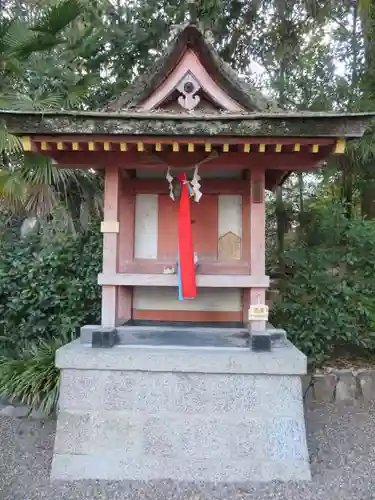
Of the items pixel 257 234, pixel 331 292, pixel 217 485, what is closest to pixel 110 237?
pixel 257 234

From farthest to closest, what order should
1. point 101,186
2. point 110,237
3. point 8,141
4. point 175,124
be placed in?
point 101,186 < point 8,141 < point 110,237 < point 175,124

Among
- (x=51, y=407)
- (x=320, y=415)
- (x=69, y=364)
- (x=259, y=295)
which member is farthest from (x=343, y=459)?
(x=51, y=407)

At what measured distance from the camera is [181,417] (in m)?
2.80

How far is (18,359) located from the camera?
4.59 m

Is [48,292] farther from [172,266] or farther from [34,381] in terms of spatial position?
[172,266]

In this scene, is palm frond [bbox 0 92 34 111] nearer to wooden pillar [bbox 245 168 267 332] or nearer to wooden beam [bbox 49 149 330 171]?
wooden beam [bbox 49 149 330 171]

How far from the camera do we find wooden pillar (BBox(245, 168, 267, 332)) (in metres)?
3.00

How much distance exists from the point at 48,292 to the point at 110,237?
197 centimetres

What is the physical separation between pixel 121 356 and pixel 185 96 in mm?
2072

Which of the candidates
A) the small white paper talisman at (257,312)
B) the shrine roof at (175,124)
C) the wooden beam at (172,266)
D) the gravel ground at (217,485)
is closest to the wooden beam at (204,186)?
the wooden beam at (172,266)

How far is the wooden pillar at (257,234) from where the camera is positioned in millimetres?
3000

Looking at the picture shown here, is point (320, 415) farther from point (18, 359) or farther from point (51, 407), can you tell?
point (18, 359)

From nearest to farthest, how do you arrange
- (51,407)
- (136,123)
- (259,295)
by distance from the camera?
1. (136,123)
2. (259,295)
3. (51,407)

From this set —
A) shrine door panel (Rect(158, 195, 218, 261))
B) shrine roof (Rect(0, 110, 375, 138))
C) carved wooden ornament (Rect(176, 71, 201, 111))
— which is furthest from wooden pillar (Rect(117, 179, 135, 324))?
carved wooden ornament (Rect(176, 71, 201, 111))
